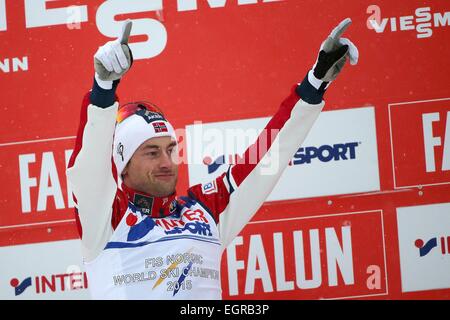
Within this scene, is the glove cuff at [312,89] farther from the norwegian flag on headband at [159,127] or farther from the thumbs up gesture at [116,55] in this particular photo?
the thumbs up gesture at [116,55]

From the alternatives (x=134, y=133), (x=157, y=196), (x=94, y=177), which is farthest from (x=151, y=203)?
(x=94, y=177)

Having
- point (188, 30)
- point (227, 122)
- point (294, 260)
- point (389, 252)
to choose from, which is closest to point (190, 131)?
point (227, 122)

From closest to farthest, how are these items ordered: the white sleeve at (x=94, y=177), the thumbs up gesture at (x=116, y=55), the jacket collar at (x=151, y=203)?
1. the thumbs up gesture at (x=116, y=55)
2. the white sleeve at (x=94, y=177)
3. the jacket collar at (x=151, y=203)

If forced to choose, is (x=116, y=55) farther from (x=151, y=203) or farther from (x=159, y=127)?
Answer: (x=151, y=203)

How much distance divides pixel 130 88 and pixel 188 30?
38 centimetres

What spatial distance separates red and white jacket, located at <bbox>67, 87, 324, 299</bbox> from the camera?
3.29m

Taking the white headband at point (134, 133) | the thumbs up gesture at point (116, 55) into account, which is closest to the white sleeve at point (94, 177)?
the thumbs up gesture at point (116, 55)

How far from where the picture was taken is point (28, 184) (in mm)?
4535

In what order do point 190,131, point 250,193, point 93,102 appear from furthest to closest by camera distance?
point 190,131, point 250,193, point 93,102

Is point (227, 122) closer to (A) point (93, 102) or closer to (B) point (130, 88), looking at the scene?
(B) point (130, 88)

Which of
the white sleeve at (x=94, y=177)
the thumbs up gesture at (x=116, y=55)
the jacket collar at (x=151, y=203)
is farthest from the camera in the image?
the jacket collar at (x=151, y=203)

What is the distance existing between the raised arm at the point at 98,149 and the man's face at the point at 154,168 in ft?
0.67

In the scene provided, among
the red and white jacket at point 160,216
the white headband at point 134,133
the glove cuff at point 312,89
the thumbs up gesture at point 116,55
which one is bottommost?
the red and white jacket at point 160,216

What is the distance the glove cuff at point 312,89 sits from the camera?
3646 millimetres
